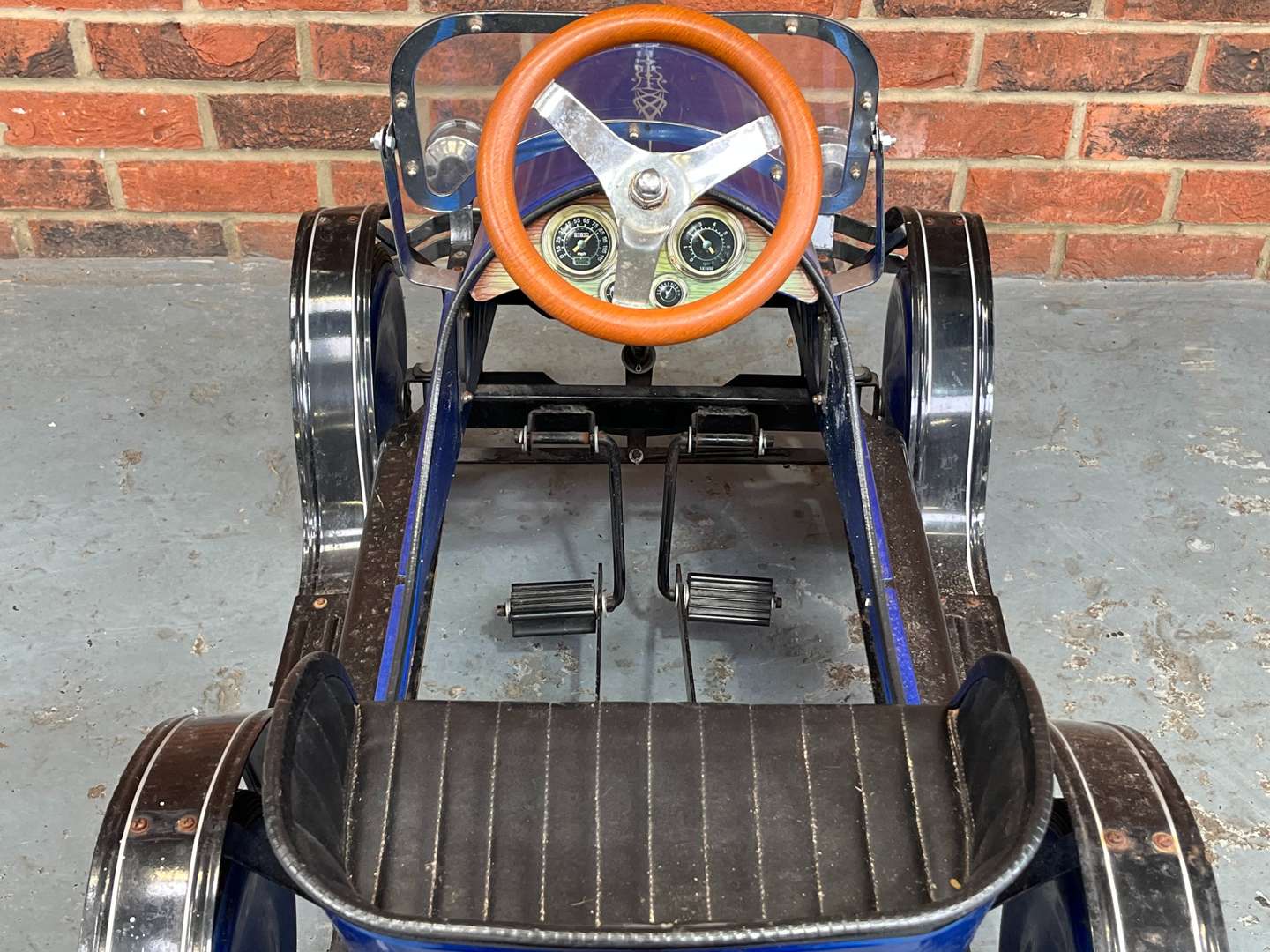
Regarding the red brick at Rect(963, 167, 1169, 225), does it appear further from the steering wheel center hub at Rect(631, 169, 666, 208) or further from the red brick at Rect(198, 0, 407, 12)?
the steering wheel center hub at Rect(631, 169, 666, 208)

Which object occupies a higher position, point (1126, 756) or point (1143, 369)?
point (1126, 756)

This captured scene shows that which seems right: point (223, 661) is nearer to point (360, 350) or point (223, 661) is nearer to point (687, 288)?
point (360, 350)

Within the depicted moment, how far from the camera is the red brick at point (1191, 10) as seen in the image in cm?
292

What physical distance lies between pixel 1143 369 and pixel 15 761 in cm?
252

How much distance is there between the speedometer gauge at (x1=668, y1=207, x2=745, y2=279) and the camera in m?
1.85

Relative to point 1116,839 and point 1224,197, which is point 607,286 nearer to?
point 1116,839

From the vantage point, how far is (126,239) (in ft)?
10.7

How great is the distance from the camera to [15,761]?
2.01 meters

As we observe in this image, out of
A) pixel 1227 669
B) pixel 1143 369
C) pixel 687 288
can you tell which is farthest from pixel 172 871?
pixel 1143 369

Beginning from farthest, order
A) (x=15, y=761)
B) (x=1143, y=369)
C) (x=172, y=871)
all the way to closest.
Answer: (x=1143, y=369) → (x=15, y=761) → (x=172, y=871)

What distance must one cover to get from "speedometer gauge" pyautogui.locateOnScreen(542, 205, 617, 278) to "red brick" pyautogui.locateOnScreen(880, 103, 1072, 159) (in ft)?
4.86

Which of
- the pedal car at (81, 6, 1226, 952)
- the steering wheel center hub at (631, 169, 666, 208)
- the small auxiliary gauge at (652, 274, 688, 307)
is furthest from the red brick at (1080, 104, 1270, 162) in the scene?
the steering wheel center hub at (631, 169, 666, 208)

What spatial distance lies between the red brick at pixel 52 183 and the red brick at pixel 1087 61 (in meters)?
2.26

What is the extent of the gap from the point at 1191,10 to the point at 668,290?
6.20ft
